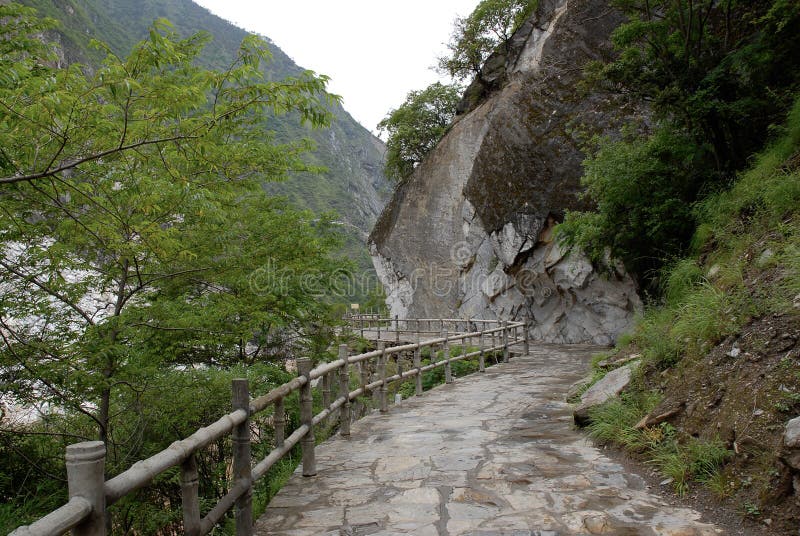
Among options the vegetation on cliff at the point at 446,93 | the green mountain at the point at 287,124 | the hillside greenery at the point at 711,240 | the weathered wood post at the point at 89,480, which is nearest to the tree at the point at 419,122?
the vegetation on cliff at the point at 446,93

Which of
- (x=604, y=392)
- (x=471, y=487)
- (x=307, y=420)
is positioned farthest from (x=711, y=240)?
(x=307, y=420)

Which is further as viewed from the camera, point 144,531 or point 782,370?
point 144,531

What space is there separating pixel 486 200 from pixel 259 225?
51.5ft

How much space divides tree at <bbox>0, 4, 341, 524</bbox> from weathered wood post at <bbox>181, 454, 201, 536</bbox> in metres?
1.98

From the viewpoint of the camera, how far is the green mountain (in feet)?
192

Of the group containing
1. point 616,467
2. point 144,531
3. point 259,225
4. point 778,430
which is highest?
point 259,225

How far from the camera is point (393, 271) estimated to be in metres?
29.2

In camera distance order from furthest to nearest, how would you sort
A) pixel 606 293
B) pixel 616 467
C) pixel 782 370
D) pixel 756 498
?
pixel 606 293, pixel 616 467, pixel 782 370, pixel 756 498

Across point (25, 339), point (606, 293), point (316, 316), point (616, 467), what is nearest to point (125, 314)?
point (25, 339)

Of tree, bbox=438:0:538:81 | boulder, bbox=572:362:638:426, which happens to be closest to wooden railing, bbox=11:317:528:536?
boulder, bbox=572:362:638:426

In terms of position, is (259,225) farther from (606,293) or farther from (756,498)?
(606,293)

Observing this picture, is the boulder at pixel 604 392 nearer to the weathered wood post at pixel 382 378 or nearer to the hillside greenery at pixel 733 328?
the hillside greenery at pixel 733 328

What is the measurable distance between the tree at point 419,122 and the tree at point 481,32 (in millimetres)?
2240

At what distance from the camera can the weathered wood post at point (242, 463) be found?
3.39 metres
